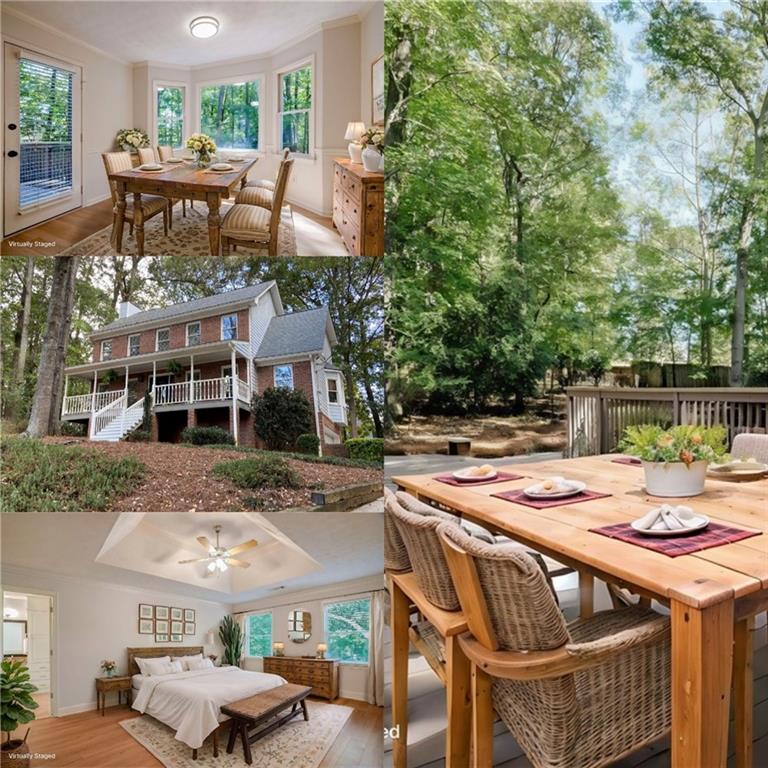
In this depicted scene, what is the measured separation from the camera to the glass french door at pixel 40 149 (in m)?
2.12

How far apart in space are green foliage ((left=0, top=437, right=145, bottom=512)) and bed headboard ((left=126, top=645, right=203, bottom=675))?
505mm

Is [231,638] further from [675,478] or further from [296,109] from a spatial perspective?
[296,109]

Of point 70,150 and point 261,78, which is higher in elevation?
point 261,78

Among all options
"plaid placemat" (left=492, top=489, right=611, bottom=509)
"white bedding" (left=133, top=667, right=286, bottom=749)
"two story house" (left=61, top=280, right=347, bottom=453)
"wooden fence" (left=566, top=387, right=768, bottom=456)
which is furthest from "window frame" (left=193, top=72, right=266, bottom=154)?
"wooden fence" (left=566, top=387, right=768, bottom=456)

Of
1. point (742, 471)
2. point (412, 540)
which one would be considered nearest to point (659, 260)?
point (742, 471)

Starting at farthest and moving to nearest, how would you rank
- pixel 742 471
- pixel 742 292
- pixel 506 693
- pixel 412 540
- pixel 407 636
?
pixel 742 292
pixel 742 471
pixel 407 636
pixel 412 540
pixel 506 693

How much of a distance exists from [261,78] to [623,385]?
13.8 ft

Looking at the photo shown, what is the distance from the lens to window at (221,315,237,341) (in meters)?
2.27

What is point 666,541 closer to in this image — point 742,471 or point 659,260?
point 742,471

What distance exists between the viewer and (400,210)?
5020 mm

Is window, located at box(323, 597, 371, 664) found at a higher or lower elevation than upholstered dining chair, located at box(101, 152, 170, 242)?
lower

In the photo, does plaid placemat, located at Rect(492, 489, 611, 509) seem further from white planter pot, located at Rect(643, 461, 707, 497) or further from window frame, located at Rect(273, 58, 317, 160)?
window frame, located at Rect(273, 58, 317, 160)

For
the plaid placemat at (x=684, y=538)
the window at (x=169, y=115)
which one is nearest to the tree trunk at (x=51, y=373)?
the window at (x=169, y=115)

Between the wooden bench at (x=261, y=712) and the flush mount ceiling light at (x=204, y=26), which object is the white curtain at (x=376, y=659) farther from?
the flush mount ceiling light at (x=204, y=26)
